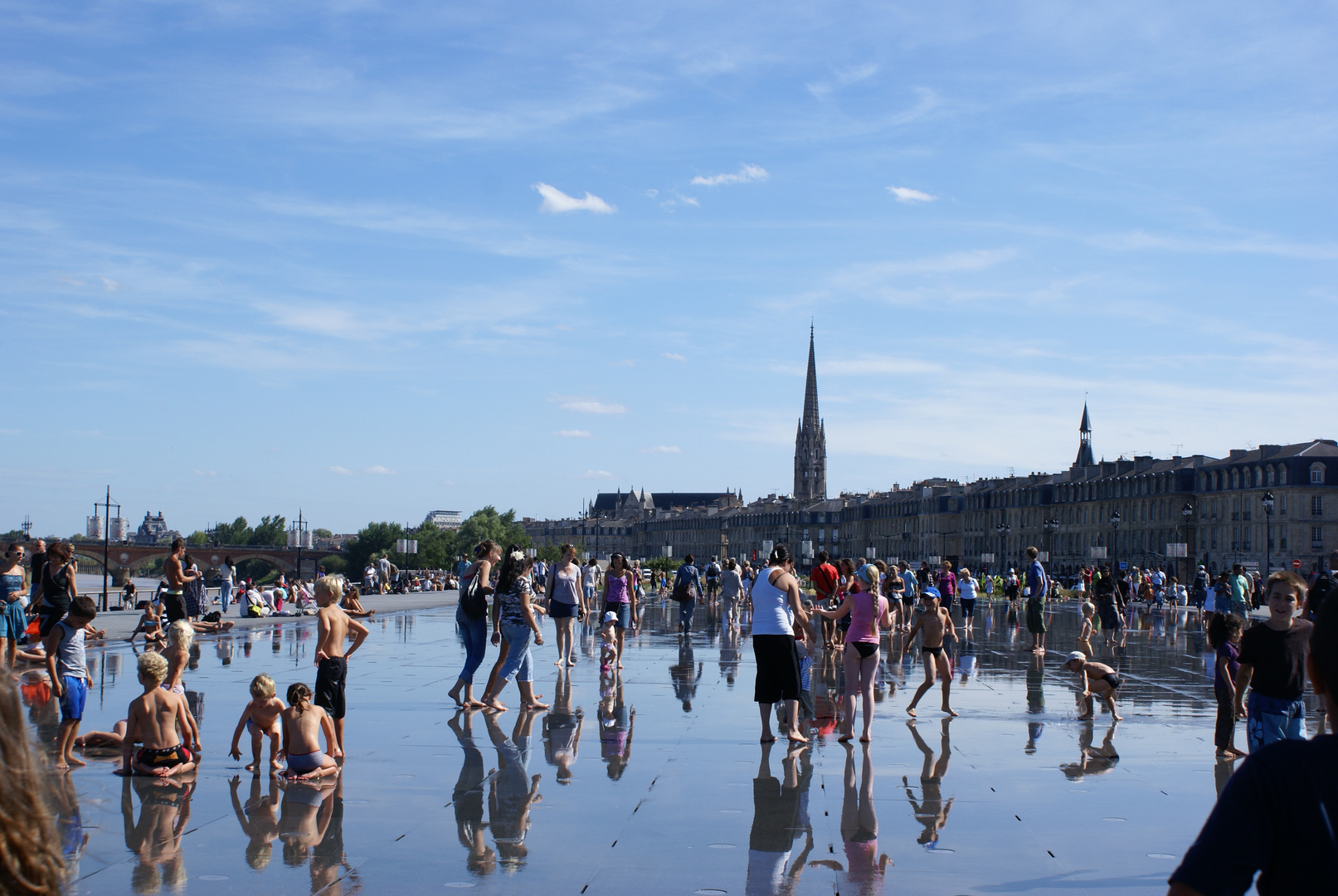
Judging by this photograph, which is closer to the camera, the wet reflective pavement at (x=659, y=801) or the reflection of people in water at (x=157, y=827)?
the reflection of people in water at (x=157, y=827)

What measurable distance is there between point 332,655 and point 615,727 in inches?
120

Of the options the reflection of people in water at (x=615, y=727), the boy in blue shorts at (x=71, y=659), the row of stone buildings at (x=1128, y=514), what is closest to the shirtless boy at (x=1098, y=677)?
the reflection of people in water at (x=615, y=727)

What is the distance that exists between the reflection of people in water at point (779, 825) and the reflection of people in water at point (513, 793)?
1251 mm

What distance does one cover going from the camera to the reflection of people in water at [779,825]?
6.36m

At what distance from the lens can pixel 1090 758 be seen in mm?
10375

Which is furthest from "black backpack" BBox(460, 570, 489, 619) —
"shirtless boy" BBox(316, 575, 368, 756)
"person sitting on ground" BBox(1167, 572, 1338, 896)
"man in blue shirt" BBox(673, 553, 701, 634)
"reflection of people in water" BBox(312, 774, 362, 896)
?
"man in blue shirt" BBox(673, 553, 701, 634)

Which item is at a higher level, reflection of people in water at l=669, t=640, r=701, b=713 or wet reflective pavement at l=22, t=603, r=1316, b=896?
wet reflective pavement at l=22, t=603, r=1316, b=896

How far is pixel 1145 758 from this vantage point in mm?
10453

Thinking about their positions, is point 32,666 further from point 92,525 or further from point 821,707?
point 92,525

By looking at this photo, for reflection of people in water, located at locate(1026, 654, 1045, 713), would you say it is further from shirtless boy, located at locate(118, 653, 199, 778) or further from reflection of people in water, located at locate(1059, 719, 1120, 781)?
shirtless boy, located at locate(118, 653, 199, 778)

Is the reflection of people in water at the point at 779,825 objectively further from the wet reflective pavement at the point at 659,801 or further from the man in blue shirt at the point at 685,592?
the man in blue shirt at the point at 685,592

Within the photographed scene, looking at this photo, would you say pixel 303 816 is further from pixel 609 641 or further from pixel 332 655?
pixel 609 641

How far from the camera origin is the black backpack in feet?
40.4

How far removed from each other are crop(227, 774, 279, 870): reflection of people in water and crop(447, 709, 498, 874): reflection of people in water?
102 centimetres
